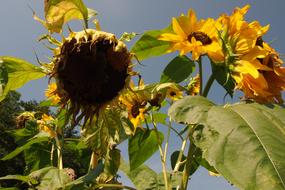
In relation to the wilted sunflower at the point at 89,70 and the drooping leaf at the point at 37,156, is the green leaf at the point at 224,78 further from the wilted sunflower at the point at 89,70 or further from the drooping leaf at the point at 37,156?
the drooping leaf at the point at 37,156

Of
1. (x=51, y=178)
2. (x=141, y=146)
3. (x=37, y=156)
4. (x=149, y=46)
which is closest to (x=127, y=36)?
(x=149, y=46)

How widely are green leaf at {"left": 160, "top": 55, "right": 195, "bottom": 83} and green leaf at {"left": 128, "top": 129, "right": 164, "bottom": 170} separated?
0.27 metres

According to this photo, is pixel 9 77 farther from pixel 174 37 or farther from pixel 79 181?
pixel 174 37

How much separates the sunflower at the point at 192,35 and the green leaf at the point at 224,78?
11 cm

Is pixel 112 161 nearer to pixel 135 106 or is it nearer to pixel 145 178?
pixel 135 106

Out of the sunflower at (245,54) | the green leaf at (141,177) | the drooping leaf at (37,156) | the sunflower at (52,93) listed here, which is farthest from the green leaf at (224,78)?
the drooping leaf at (37,156)

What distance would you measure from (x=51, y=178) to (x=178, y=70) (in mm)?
617

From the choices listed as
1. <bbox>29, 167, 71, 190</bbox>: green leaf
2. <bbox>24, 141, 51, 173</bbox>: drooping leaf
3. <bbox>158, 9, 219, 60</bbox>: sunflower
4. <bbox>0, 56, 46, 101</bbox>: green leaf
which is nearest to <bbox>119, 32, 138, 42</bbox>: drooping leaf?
<bbox>158, 9, 219, 60</bbox>: sunflower

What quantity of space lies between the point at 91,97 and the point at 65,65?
0.13 meters

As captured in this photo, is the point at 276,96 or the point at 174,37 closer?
the point at 276,96

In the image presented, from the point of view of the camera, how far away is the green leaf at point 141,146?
5.60 ft

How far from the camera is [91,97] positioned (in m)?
1.37

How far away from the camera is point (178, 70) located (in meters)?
1.55

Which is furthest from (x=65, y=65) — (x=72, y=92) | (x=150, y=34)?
(x=150, y=34)
